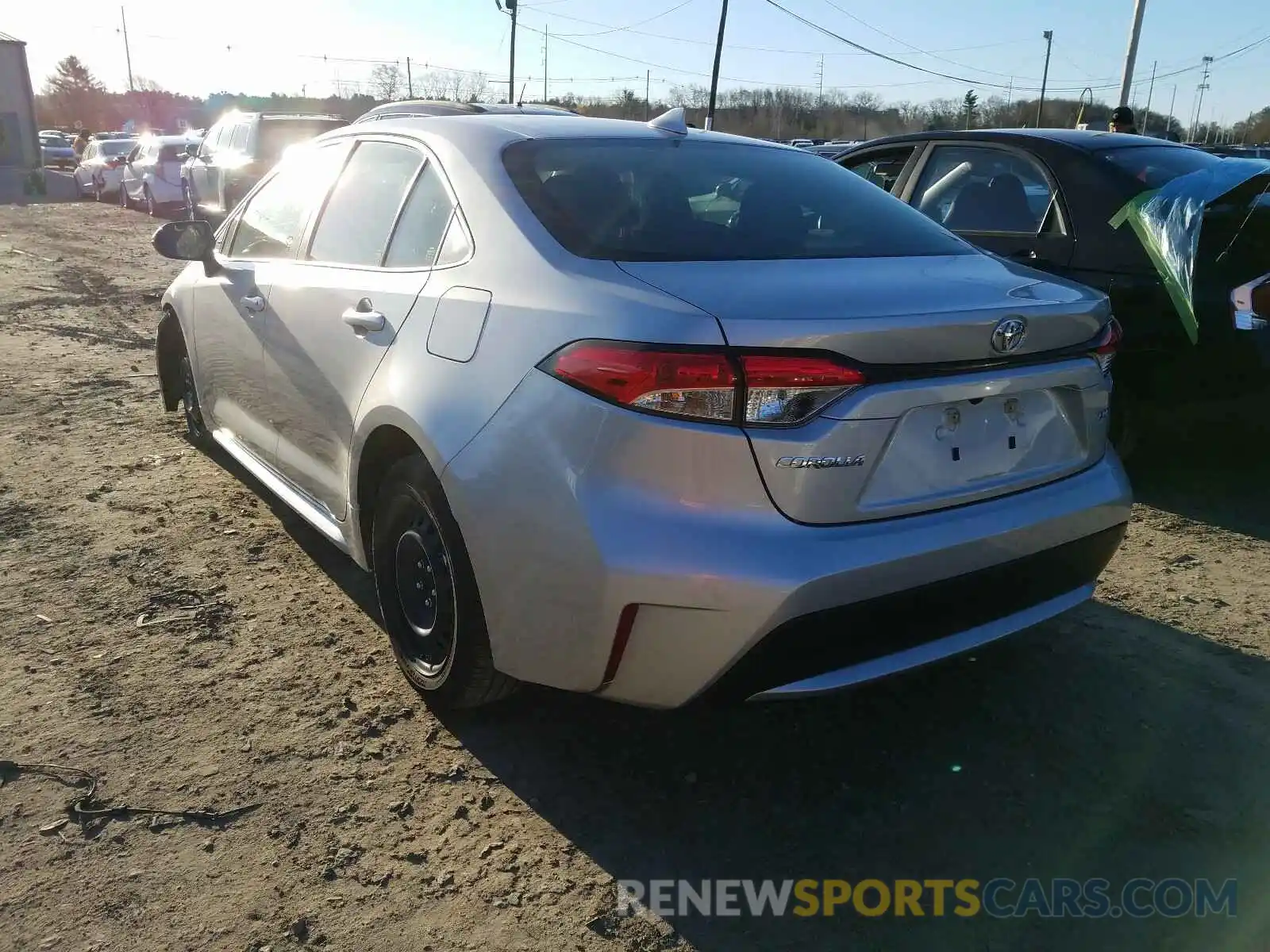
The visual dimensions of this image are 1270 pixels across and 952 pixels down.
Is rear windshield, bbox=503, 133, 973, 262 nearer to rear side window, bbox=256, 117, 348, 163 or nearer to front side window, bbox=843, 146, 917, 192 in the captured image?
front side window, bbox=843, 146, 917, 192

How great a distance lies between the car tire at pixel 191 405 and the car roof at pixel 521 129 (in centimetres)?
184

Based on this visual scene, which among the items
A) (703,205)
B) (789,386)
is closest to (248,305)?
(703,205)

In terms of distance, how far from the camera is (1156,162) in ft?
15.9

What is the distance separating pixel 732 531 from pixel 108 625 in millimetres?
2401

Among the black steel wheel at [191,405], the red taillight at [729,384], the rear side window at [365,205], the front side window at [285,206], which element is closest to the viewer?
the red taillight at [729,384]

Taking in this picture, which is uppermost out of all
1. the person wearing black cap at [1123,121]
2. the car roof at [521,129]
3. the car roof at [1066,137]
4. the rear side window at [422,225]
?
the person wearing black cap at [1123,121]

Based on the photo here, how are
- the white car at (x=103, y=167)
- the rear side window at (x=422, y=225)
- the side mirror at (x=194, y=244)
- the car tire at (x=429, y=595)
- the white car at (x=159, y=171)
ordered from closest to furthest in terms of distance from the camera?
the car tire at (x=429, y=595)
the rear side window at (x=422, y=225)
the side mirror at (x=194, y=244)
the white car at (x=159, y=171)
the white car at (x=103, y=167)

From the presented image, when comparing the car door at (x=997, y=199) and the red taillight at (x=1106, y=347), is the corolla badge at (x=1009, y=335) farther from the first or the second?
the car door at (x=997, y=199)

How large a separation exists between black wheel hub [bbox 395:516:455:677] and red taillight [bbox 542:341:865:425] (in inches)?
32.8

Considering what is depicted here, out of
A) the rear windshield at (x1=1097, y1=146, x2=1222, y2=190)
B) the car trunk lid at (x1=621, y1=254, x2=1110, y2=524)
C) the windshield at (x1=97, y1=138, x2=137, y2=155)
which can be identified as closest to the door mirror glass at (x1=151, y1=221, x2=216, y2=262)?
the car trunk lid at (x1=621, y1=254, x2=1110, y2=524)

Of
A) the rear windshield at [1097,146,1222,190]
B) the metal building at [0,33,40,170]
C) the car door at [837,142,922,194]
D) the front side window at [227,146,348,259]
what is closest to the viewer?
the front side window at [227,146,348,259]

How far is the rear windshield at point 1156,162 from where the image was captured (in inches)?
183

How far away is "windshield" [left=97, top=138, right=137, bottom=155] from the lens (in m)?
25.8

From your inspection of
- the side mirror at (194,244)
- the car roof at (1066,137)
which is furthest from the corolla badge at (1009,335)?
the side mirror at (194,244)
